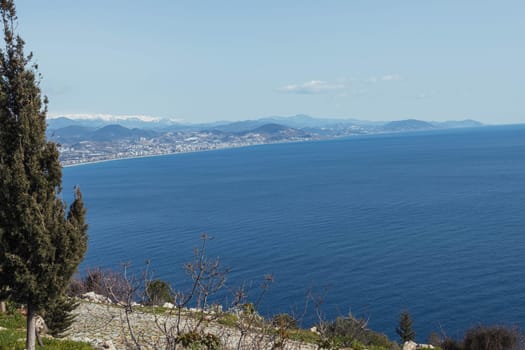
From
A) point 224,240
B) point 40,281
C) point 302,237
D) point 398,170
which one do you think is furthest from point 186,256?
point 398,170

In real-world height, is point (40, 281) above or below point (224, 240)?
above

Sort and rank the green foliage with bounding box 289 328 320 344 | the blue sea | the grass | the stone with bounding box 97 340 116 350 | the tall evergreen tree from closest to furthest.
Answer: the tall evergreen tree → the grass → the stone with bounding box 97 340 116 350 → the green foliage with bounding box 289 328 320 344 → the blue sea

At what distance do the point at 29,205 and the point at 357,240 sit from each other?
5873 centimetres

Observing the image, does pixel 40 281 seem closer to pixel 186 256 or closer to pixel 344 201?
pixel 186 256

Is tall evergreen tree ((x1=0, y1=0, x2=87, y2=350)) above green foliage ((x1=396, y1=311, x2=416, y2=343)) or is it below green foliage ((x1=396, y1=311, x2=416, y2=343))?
above

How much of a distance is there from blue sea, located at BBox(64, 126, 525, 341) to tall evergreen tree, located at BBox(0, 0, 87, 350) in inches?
311

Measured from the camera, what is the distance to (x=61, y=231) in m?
11.3

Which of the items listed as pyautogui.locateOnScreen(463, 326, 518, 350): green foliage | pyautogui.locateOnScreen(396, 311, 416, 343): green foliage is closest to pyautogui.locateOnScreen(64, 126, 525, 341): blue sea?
pyautogui.locateOnScreen(396, 311, 416, 343): green foliage

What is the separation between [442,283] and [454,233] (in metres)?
20.0

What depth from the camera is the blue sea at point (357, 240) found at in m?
45.6

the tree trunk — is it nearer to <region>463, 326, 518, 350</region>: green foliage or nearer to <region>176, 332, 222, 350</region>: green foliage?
<region>176, 332, 222, 350</region>: green foliage

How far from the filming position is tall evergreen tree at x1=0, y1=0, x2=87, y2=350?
1093 cm

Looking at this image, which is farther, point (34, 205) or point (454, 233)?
point (454, 233)

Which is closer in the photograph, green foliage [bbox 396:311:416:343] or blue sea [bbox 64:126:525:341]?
green foliage [bbox 396:311:416:343]
